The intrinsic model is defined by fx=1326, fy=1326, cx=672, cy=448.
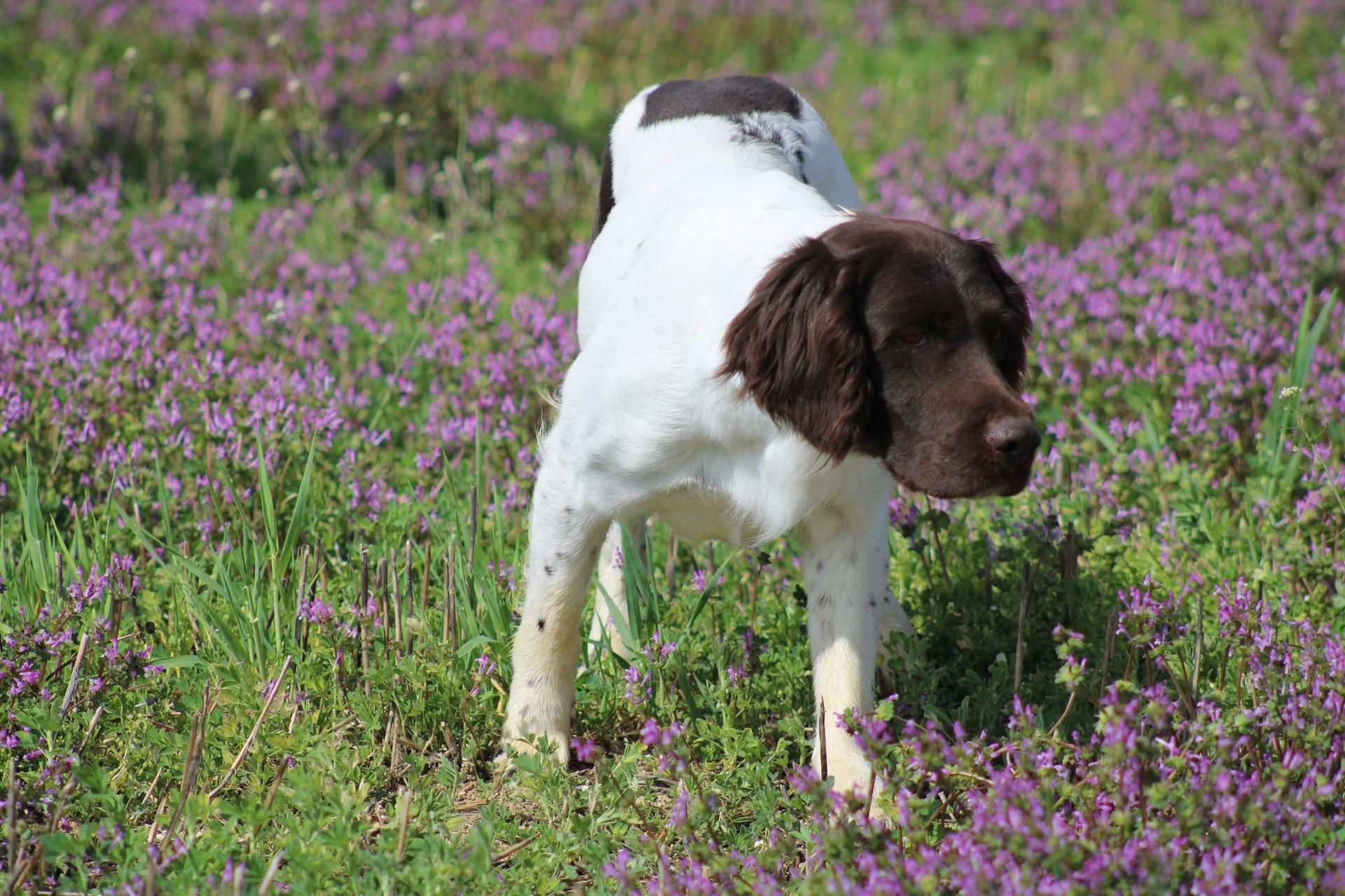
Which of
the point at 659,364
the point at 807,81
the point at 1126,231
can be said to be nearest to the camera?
the point at 659,364

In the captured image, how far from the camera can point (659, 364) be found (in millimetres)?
2812

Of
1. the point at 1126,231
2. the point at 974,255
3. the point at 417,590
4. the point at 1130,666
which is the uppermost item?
the point at 974,255

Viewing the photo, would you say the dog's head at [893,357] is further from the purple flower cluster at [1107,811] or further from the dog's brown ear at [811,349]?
the purple flower cluster at [1107,811]

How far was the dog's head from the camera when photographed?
8.21 feet

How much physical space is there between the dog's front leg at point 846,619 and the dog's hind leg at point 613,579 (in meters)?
0.62

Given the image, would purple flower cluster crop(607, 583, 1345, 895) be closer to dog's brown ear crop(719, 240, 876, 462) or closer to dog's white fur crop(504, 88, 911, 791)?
dog's white fur crop(504, 88, 911, 791)

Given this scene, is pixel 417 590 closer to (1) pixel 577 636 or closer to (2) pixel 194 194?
(1) pixel 577 636

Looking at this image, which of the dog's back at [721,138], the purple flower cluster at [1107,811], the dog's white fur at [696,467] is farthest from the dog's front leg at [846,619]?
the dog's back at [721,138]

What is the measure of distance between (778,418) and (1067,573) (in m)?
1.22

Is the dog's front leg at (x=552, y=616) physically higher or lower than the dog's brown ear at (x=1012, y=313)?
lower

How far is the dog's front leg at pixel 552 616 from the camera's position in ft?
10.2

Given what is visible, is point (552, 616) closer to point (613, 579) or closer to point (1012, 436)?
point (613, 579)

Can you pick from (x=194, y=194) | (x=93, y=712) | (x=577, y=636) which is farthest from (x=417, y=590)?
(x=194, y=194)

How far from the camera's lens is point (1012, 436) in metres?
2.45
